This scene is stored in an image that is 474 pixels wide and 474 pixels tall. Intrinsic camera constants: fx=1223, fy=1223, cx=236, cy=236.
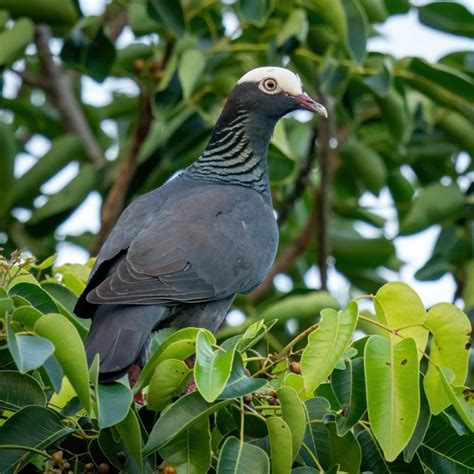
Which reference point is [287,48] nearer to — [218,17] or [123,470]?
[218,17]

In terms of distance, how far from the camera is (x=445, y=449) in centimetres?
293

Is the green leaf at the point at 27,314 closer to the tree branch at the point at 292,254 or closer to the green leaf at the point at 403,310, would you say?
the green leaf at the point at 403,310

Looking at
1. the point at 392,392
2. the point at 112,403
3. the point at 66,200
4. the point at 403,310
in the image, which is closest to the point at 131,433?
the point at 112,403

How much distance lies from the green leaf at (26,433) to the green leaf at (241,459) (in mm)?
370

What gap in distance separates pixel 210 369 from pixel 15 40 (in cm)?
Result: 300

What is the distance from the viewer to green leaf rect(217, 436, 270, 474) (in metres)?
2.69

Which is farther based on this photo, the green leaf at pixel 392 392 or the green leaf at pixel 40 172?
the green leaf at pixel 40 172

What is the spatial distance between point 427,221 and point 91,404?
318 cm

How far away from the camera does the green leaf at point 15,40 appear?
17.2ft

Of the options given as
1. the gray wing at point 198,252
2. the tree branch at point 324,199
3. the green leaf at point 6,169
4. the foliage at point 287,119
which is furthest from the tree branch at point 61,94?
the gray wing at point 198,252

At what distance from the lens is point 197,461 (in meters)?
2.79

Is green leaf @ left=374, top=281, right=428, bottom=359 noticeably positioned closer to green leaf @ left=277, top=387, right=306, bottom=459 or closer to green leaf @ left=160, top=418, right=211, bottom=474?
green leaf @ left=277, top=387, right=306, bottom=459

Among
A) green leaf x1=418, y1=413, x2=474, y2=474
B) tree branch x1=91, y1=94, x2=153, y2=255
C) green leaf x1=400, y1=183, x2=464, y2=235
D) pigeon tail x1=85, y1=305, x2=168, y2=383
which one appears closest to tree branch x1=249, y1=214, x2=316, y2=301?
green leaf x1=400, y1=183, x2=464, y2=235

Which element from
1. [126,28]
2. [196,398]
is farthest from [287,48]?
[196,398]
